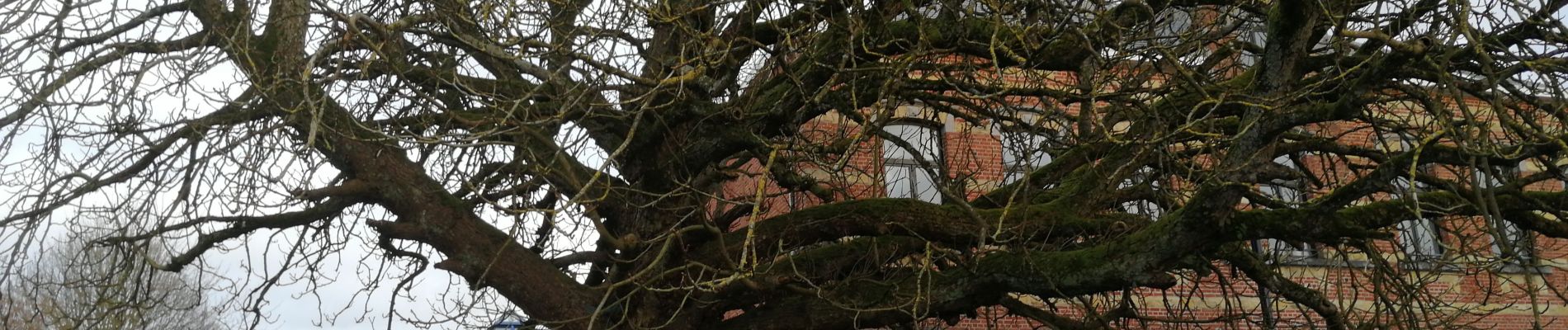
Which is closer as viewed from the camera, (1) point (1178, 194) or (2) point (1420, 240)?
(1) point (1178, 194)

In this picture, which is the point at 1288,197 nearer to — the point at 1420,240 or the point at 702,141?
the point at 1420,240

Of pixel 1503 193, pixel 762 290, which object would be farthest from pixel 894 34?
pixel 1503 193

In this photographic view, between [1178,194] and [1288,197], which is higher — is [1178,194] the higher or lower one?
the lower one

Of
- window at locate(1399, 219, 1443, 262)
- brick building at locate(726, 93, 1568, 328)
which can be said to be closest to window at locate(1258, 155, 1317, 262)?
brick building at locate(726, 93, 1568, 328)

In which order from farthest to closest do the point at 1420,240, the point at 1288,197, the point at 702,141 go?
the point at 1288,197, the point at 1420,240, the point at 702,141

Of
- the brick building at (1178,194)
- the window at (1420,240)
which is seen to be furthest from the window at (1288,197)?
the window at (1420,240)

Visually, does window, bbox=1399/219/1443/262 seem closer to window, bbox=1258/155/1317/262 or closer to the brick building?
the brick building

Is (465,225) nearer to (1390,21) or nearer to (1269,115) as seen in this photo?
(1269,115)

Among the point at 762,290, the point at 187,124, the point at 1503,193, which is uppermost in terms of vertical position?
the point at 187,124

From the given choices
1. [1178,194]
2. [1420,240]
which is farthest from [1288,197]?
[1178,194]

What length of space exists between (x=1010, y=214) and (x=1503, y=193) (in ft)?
8.68

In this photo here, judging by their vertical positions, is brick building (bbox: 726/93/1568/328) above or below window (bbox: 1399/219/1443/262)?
above

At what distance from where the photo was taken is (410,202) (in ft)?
25.5

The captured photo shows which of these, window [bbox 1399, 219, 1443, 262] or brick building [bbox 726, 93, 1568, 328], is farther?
brick building [bbox 726, 93, 1568, 328]
